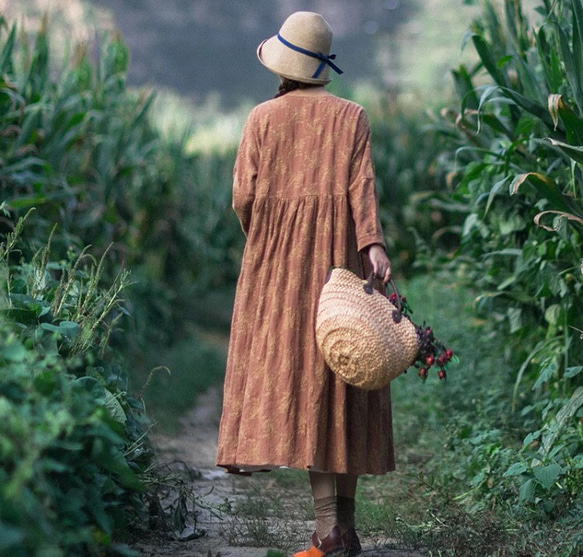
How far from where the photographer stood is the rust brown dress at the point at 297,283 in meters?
3.25

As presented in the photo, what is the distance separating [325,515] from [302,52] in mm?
1604

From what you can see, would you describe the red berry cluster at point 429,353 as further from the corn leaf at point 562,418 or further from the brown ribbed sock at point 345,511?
the corn leaf at point 562,418

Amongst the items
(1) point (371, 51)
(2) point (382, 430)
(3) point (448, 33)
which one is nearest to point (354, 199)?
(2) point (382, 430)

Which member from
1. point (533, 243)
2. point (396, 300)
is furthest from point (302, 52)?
point (533, 243)

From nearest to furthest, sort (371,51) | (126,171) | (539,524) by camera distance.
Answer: (539,524), (126,171), (371,51)

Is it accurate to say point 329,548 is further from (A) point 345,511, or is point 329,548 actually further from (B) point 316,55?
(B) point 316,55

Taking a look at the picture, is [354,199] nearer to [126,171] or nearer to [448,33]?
[126,171]

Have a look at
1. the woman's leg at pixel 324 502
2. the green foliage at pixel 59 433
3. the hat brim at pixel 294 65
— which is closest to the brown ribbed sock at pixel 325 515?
the woman's leg at pixel 324 502

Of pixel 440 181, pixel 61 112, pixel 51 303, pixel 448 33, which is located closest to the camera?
pixel 51 303

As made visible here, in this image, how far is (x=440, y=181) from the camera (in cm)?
973

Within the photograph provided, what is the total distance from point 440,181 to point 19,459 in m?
8.08

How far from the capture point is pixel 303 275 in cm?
332

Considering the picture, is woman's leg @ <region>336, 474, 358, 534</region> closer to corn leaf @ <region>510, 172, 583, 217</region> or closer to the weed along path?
the weed along path

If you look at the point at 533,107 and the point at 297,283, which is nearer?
the point at 297,283
